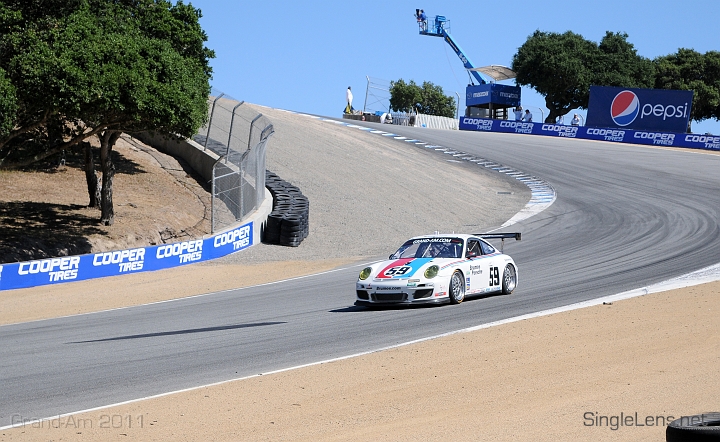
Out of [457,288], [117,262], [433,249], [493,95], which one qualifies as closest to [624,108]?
[493,95]

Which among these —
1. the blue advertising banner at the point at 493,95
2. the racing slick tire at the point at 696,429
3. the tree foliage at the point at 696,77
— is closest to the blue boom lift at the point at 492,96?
the blue advertising banner at the point at 493,95

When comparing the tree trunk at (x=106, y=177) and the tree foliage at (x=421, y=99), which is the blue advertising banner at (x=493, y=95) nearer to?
the tree foliage at (x=421, y=99)

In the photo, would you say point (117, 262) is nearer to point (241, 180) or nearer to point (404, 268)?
point (241, 180)

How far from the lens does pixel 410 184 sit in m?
33.4

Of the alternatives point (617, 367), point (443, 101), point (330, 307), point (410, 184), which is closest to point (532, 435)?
point (617, 367)

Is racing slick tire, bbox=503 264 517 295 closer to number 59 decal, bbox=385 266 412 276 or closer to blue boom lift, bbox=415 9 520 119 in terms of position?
number 59 decal, bbox=385 266 412 276

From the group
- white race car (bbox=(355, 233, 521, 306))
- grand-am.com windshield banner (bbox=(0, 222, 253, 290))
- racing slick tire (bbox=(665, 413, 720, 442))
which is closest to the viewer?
racing slick tire (bbox=(665, 413, 720, 442))

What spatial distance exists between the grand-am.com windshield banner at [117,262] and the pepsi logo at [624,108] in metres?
33.5

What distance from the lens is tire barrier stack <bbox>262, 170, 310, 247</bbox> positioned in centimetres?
2358

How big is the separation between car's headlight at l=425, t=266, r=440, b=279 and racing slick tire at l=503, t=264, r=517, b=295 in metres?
1.86

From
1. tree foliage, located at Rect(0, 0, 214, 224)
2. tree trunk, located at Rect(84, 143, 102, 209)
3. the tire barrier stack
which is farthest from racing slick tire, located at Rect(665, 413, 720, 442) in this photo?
tree trunk, located at Rect(84, 143, 102, 209)

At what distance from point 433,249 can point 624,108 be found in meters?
39.4

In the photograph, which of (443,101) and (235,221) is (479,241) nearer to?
(235,221)

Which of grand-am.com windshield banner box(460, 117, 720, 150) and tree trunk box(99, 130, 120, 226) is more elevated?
grand-am.com windshield banner box(460, 117, 720, 150)
